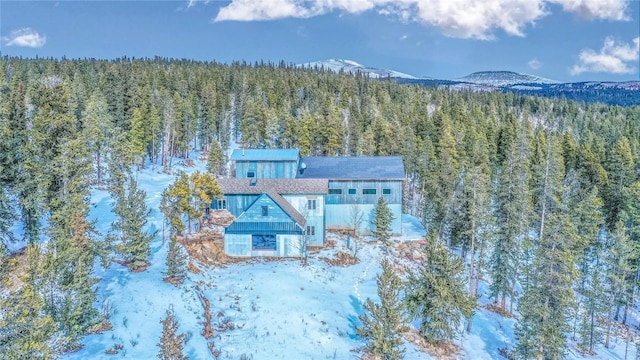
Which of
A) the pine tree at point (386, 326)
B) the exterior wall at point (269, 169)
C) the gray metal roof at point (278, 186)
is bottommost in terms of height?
the pine tree at point (386, 326)

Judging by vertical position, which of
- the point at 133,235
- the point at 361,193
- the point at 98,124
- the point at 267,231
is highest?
the point at 98,124

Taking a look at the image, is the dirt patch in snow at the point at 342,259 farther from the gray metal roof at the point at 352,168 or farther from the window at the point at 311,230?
the gray metal roof at the point at 352,168

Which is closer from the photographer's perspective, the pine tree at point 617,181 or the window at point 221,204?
the window at point 221,204

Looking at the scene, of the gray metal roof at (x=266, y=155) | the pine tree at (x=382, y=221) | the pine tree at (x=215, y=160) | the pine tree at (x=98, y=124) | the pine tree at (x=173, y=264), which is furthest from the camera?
the pine tree at (x=215, y=160)

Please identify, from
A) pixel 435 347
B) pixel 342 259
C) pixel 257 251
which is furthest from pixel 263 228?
pixel 435 347

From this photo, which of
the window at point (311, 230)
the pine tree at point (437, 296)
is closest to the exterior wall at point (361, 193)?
the window at point (311, 230)

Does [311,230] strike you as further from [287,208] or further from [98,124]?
[98,124]
